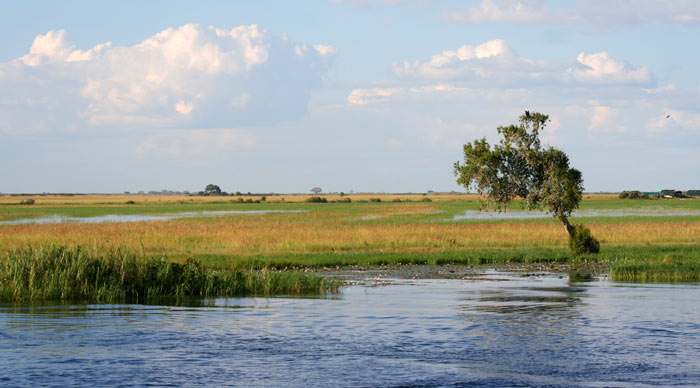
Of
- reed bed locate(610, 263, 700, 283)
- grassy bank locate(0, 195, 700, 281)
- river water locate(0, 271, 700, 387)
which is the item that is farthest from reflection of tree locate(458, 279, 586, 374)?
grassy bank locate(0, 195, 700, 281)

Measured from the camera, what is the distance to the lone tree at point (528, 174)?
140 ft

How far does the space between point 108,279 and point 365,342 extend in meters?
11.7

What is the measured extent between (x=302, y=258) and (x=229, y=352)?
72.2ft

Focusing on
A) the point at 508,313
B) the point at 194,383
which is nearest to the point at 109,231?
the point at 508,313

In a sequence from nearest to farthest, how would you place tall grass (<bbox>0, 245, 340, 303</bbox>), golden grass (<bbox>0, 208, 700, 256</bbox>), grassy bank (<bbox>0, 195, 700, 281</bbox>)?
tall grass (<bbox>0, 245, 340, 303</bbox>) → grassy bank (<bbox>0, 195, 700, 281</bbox>) → golden grass (<bbox>0, 208, 700, 256</bbox>)

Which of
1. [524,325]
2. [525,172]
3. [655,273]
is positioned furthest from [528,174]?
[524,325]

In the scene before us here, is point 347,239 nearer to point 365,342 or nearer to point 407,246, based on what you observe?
point 407,246

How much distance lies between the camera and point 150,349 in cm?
1806

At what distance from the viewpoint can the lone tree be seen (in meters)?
42.7

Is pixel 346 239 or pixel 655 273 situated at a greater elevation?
pixel 346 239

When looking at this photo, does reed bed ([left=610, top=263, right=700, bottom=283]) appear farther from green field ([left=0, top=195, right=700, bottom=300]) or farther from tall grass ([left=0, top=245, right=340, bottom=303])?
tall grass ([left=0, top=245, right=340, bottom=303])

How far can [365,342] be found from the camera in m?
19.0

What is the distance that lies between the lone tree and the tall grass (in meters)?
18.3

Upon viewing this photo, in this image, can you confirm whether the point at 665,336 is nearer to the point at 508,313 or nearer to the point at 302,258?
the point at 508,313
